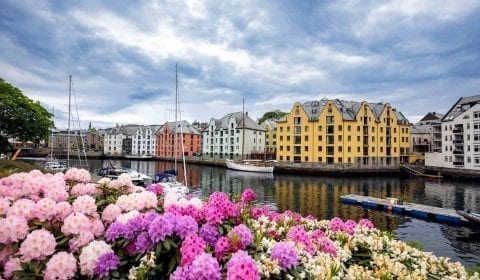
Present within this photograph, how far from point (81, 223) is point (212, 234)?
182cm

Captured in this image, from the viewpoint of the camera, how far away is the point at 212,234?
395 centimetres

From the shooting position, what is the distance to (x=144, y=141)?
15312cm

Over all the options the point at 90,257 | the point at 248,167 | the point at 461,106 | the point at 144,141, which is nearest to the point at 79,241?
the point at 90,257

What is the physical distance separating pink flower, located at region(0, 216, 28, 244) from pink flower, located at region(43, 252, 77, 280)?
693mm

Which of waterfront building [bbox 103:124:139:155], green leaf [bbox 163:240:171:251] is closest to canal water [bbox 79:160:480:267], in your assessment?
green leaf [bbox 163:240:171:251]

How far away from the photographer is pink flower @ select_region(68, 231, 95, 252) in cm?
409

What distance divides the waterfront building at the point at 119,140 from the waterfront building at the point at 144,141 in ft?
27.5

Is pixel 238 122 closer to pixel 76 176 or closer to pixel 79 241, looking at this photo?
pixel 76 176

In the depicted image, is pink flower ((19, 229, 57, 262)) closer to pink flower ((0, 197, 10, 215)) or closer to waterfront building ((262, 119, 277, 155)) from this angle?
pink flower ((0, 197, 10, 215))

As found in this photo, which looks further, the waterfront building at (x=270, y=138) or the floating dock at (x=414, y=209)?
the waterfront building at (x=270, y=138)

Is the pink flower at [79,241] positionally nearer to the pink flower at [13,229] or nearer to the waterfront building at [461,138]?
the pink flower at [13,229]

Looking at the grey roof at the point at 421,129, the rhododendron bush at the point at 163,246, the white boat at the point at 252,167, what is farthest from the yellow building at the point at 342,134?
the rhododendron bush at the point at 163,246

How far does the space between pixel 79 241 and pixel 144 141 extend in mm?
155949

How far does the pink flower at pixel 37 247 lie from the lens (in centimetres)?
373
